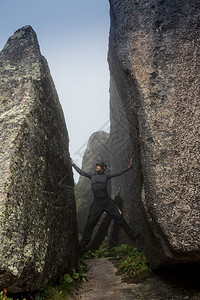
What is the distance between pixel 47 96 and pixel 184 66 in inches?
155

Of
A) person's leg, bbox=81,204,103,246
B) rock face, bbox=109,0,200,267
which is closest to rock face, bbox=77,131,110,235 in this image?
person's leg, bbox=81,204,103,246

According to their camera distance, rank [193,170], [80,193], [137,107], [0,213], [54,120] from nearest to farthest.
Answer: [0,213] → [193,170] → [137,107] → [54,120] → [80,193]

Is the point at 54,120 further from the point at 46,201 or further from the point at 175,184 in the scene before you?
the point at 175,184

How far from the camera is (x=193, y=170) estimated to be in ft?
16.2

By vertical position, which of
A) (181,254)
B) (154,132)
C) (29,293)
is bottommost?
(29,293)

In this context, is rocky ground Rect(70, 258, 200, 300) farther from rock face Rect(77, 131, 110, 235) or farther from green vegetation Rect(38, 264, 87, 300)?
rock face Rect(77, 131, 110, 235)

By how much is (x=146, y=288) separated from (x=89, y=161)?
15882 mm

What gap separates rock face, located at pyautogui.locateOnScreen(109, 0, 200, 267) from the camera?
15.6 ft

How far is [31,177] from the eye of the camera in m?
5.35

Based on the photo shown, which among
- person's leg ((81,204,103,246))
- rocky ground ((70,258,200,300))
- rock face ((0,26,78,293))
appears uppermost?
rock face ((0,26,78,293))

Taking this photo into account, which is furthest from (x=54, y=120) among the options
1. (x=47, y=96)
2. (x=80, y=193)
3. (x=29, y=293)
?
(x=80, y=193)

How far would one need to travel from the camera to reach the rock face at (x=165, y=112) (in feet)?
15.6

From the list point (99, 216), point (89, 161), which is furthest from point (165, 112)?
point (89, 161)

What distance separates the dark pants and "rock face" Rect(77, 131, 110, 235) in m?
7.82
